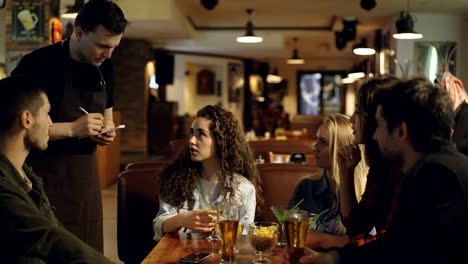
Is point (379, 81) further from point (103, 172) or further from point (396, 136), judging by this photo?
point (103, 172)

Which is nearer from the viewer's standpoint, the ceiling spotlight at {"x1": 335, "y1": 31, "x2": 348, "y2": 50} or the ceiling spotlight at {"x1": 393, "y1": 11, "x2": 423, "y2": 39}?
the ceiling spotlight at {"x1": 393, "y1": 11, "x2": 423, "y2": 39}

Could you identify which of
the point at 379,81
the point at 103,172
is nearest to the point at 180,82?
the point at 103,172

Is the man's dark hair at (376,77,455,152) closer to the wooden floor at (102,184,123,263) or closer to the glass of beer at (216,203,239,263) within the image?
the glass of beer at (216,203,239,263)

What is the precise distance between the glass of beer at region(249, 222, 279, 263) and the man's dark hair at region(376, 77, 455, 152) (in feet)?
2.07

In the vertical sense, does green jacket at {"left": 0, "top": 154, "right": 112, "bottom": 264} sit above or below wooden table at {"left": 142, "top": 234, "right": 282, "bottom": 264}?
above

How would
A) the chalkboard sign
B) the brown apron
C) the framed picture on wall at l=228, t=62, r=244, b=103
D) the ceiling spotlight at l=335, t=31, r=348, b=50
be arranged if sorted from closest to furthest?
the brown apron → the chalkboard sign → the ceiling spotlight at l=335, t=31, r=348, b=50 → the framed picture on wall at l=228, t=62, r=244, b=103

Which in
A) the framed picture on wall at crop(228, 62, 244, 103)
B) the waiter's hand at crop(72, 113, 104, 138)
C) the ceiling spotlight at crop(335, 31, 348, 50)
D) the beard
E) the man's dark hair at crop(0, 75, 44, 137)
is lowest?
the beard

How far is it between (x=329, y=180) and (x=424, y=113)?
1273 mm

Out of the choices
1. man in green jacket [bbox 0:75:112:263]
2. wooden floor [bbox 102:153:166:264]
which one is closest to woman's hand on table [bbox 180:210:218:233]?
man in green jacket [bbox 0:75:112:263]

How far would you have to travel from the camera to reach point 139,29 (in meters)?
11.6

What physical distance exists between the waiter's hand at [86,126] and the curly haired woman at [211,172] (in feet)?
1.36

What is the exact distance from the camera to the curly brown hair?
2.75 m

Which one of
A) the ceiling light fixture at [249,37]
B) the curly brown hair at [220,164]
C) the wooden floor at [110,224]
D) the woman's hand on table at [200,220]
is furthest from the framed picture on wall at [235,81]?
the woman's hand on table at [200,220]

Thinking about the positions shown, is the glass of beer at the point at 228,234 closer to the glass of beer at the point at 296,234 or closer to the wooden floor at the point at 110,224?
the glass of beer at the point at 296,234
